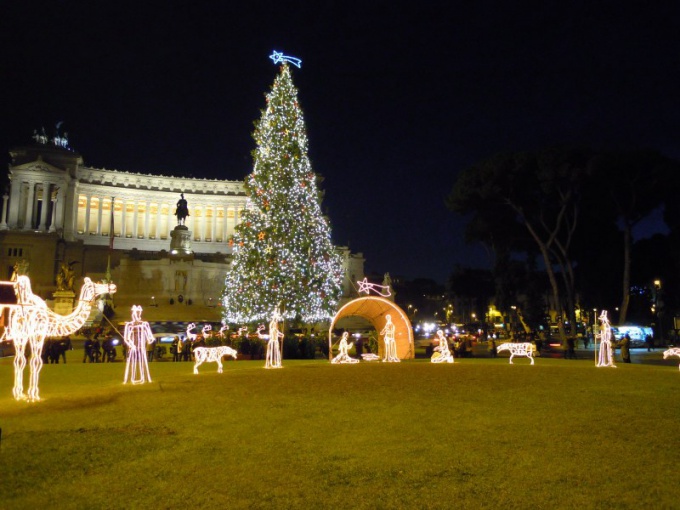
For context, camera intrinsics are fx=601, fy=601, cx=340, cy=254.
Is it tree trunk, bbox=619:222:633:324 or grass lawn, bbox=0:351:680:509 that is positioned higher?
tree trunk, bbox=619:222:633:324

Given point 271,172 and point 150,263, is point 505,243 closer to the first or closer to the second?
point 271,172

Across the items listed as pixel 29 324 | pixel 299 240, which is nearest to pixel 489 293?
pixel 299 240

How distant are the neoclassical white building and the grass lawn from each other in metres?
43.1

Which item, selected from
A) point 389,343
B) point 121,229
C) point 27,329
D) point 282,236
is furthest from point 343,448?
point 121,229

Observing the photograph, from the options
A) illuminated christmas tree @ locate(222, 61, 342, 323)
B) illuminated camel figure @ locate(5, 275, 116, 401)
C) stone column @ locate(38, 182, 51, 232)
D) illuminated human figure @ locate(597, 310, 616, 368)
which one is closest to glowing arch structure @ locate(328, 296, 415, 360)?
illuminated christmas tree @ locate(222, 61, 342, 323)

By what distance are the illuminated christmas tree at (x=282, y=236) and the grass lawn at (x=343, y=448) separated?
814 inches

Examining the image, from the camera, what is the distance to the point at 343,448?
30.3 ft

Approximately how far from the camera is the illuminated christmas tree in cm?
3697

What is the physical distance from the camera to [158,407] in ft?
43.3

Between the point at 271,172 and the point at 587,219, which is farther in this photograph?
the point at 587,219

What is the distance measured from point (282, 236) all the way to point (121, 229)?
6531 centimetres

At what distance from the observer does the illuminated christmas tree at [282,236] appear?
121ft

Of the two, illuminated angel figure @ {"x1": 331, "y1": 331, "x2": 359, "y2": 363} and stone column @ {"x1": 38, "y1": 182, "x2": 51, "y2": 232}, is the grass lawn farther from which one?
stone column @ {"x1": 38, "y1": 182, "x2": 51, "y2": 232}

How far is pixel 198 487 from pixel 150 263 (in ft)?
206
